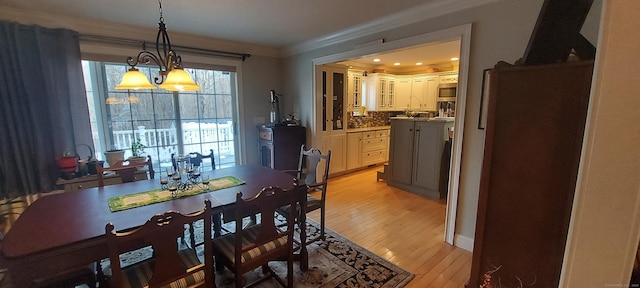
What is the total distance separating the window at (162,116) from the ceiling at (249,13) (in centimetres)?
70

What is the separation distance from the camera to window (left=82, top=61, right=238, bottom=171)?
3.17 m

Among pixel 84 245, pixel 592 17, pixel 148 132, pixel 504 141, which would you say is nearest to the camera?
pixel 84 245

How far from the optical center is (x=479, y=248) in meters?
1.74

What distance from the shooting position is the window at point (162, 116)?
3172 mm

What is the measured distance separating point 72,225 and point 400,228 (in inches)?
109

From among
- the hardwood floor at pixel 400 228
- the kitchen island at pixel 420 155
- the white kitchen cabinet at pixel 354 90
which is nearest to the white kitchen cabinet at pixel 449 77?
the white kitchen cabinet at pixel 354 90

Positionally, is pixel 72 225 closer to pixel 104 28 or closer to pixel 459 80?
pixel 104 28


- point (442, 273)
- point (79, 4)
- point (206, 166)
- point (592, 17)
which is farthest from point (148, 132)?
point (592, 17)

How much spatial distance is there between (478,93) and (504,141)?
892 millimetres

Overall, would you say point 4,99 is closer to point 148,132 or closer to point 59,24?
point 59,24

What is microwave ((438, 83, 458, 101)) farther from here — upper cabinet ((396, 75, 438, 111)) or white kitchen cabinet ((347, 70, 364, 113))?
white kitchen cabinet ((347, 70, 364, 113))

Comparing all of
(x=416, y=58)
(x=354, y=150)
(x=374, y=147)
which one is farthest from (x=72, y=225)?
(x=416, y=58)

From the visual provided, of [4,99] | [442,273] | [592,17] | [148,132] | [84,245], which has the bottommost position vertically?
[442,273]

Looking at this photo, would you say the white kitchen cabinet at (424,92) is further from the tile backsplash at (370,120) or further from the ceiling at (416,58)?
the tile backsplash at (370,120)
